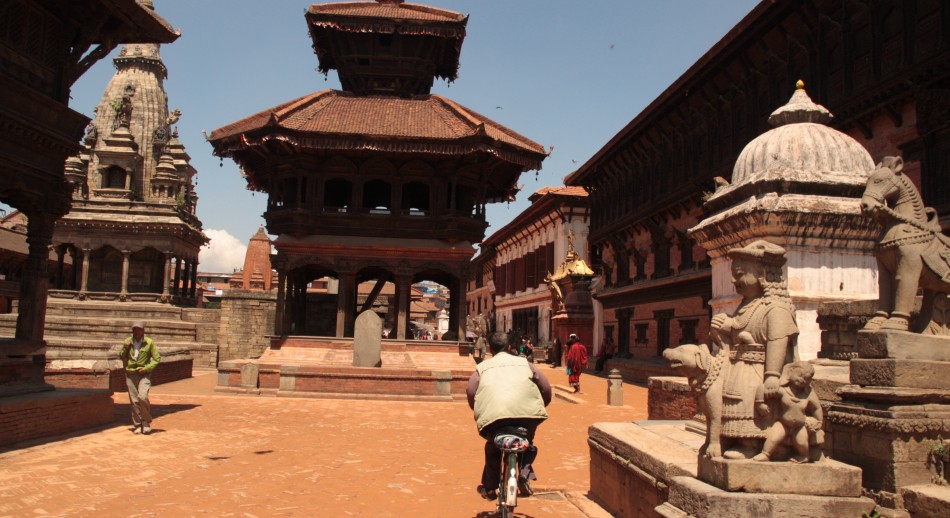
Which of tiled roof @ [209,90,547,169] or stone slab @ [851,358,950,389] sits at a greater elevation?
tiled roof @ [209,90,547,169]

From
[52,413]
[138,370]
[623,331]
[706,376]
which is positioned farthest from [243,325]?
[706,376]

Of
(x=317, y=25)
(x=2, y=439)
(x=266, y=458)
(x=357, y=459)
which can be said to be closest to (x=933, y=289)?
(x=357, y=459)

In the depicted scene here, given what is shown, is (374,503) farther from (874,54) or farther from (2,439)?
(874,54)

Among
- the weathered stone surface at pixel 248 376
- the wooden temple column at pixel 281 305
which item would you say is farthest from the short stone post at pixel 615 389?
the wooden temple column at pixel 281 305

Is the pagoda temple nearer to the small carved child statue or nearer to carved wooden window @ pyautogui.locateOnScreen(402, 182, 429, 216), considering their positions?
carved wooden window @ pyautogui.locateOnScreen(402, 182, 429, 216)

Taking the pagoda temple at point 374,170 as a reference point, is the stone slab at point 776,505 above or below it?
below

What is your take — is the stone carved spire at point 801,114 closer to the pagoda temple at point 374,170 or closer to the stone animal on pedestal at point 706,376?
the stone animal on pedestal at point 706,376

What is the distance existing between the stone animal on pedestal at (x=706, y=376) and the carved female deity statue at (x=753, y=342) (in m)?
0.04

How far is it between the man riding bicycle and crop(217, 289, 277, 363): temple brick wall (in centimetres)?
2494

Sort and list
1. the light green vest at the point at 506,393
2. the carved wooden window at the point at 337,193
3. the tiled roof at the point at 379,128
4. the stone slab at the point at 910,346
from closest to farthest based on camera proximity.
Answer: the stone slab at the point at 910,346 → the light green vest at the point at 506,393 → the tiled roof at the point at 379,128 → the carved wooden window at the point at 337,193

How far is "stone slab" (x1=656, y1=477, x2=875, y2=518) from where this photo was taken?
358 centimetres

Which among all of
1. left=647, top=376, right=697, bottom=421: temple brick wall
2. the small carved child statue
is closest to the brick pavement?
left=647, top=376, right=697, bottom=421: temple brick wall

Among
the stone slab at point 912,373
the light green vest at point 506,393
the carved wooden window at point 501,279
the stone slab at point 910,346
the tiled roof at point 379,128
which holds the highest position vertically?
the tiled roof at point 379,128

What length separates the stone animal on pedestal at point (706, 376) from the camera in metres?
3.99
